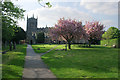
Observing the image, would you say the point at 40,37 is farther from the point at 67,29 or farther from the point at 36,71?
the point at 36,71

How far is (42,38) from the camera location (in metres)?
77.5

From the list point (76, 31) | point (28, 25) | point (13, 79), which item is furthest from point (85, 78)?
point (28, 25)

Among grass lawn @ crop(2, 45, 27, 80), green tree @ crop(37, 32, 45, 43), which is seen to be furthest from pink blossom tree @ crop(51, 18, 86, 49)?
green tree @ crop(37, 32, 45, 43)

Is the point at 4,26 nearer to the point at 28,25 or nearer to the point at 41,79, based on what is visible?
the point at 41,79

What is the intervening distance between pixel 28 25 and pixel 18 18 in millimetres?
112882

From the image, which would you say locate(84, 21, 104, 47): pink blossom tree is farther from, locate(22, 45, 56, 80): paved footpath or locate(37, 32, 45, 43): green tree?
locate(37, 32, 45, 43): green tree

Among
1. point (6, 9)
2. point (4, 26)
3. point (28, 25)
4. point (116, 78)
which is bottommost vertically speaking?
point (116, 78)

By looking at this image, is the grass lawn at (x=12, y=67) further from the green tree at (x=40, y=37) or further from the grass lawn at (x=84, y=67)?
the green tree at (x=40, y=37)

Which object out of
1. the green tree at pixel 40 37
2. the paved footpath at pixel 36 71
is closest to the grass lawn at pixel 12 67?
the paved footpath at pixel 36 71

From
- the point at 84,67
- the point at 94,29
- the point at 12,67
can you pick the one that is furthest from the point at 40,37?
the point at 84,67

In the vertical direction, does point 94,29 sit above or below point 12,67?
above

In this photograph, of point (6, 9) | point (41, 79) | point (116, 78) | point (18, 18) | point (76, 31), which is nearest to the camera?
point (41, 79)

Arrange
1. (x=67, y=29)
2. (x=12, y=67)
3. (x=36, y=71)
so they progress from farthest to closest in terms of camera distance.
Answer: (x=67, y=29) < (x=12, y=67) < (x=36, y=71)

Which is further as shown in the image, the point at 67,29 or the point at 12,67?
the point at 67,29
